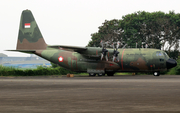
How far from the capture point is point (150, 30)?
6888 centimetres

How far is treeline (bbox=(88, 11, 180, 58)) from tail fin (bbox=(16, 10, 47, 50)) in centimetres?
2498

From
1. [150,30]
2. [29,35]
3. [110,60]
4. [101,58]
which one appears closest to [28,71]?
[29,35]

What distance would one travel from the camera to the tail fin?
1997 inches

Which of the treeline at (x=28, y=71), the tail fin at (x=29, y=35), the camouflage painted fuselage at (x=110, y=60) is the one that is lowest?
the treeline at (x=28, y=71)

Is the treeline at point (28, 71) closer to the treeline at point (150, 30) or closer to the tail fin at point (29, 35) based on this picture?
the tail fin at point (29, 35)

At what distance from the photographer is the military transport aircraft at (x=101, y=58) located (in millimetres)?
42625

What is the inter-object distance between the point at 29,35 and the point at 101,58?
15.3 metres

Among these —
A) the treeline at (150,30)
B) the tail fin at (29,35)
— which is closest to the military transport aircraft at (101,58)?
the tail fin at (29,35)

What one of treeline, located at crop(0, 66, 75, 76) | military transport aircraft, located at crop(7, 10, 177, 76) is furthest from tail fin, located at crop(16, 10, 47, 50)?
treeline, located at crop(0, 66, 75, 76)

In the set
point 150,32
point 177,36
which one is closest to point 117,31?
point 150,32

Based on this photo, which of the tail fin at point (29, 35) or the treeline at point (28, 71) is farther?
the tail fin at point (29, 35)

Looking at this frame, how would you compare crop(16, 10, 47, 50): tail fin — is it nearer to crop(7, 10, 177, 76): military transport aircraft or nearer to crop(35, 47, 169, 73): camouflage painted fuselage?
crop(7, 10, 177, 76): military transport aircraft

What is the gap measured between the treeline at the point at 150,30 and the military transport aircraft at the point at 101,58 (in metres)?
23.2

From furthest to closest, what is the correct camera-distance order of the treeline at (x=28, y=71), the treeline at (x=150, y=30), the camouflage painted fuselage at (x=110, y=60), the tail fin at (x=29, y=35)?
the treeline at (x=150, y=30)
the tail fin at (x=29, y=35)
the treeline at (x=28, y=71)
the camouflage painted fuselage at (x=110, y=60)
